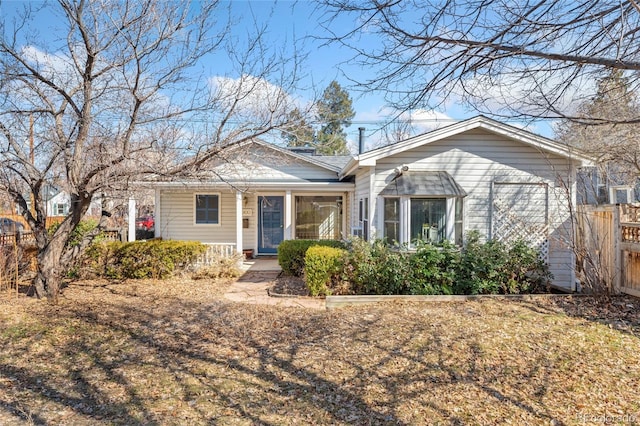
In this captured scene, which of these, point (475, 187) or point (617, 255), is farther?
point (475, 187)

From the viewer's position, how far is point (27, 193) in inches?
317

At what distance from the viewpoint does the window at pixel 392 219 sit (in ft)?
29.4

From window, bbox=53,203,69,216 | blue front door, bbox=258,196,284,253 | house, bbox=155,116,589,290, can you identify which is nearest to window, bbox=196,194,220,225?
blue front door, bbox=258,196,284,253

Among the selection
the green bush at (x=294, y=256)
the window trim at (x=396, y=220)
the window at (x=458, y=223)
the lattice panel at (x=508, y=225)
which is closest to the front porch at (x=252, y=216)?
the green bush at (x=294, y=256)

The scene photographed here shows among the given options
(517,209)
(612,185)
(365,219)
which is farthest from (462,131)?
(612,185)

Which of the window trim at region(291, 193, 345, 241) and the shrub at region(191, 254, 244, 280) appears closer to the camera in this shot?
the shrub at region(191, 254, 244, 280)

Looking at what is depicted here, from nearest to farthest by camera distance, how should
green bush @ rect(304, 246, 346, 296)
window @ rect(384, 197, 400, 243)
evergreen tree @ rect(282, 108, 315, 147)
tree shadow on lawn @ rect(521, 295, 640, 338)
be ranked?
tree shadow on lawn @ rect(521, 295, 640, 338) < evergreen tree @ rect(282, 108, 315, 147) < green bush @ rect(304, 246, 346, 296) < window @ rect(384, 197, 400, 243)

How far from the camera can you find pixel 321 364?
4.63 metres

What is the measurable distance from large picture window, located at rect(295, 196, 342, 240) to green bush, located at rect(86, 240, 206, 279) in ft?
16.8

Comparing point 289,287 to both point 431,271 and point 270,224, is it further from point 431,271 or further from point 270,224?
point 270,224

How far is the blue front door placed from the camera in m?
14.1

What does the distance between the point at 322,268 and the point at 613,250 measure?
18.6 feet

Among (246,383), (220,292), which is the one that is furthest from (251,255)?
(246,383)

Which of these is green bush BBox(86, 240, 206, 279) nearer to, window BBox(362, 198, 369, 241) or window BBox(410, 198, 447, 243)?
window BBox(362, 198, 369, 241)
